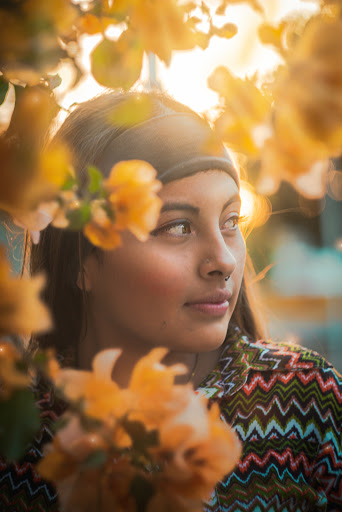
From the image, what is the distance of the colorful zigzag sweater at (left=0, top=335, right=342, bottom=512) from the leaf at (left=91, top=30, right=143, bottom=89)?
61 cm

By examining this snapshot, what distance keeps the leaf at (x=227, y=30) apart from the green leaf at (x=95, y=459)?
0.31 m

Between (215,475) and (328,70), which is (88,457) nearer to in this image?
(215,475)

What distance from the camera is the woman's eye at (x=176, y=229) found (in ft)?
2.36

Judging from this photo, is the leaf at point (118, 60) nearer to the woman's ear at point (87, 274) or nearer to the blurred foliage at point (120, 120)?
the blurred foliage at point (120, 120)

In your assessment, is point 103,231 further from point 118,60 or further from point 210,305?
point 210,305

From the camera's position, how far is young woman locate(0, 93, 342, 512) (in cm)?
70

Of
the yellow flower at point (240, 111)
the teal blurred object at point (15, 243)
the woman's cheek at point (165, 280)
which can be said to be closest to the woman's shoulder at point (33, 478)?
the woman's cheek at point (165, 280)

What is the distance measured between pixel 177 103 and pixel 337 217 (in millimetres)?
3303

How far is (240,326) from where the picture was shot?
3.38ft

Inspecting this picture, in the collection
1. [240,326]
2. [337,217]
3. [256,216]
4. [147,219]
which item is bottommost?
[337,217]

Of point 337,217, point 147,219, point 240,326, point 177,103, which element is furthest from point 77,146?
point 337,217

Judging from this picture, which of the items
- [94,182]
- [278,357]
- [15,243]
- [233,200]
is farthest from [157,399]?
[15,243]

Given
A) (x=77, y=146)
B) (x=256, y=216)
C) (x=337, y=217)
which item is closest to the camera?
(x=77, y=146)

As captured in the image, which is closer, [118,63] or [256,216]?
[118,63]
